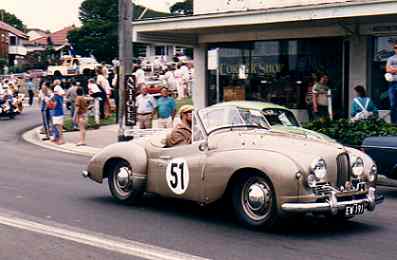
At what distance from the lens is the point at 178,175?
31.2 feet

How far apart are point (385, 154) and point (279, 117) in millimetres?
1996

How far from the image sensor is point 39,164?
1620cm

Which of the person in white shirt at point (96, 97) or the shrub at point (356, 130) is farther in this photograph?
the person in white shirt at point (96, 97)

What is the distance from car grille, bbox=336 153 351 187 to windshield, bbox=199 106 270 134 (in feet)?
4.88

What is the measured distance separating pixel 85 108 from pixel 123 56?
201cm

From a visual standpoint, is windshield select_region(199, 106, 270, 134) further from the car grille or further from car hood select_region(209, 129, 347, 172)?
the car grille

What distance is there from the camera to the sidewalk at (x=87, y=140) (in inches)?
800

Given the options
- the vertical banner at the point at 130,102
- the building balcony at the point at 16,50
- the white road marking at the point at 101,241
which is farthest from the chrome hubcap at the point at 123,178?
the building balcony at the point at 16,50

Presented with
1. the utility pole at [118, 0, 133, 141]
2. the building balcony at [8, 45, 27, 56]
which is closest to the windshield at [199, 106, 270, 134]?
the utility pole at [118, 0, 133, 141]

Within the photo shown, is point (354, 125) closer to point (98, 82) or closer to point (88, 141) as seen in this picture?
point (88, 141)

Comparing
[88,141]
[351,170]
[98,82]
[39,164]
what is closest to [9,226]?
[351,170]

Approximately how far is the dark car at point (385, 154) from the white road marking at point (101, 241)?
5.01 meters

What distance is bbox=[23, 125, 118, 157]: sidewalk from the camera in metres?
20.3

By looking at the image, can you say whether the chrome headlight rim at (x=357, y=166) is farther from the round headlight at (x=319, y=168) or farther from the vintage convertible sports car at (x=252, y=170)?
the round headlight at (x=319, y=168)
